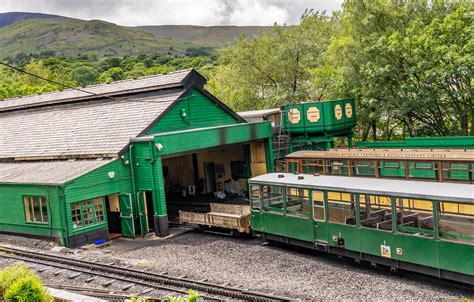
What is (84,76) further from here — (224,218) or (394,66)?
(224,218)

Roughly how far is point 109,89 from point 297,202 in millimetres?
15738

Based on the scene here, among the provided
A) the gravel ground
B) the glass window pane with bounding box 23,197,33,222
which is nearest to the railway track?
the gravel ground

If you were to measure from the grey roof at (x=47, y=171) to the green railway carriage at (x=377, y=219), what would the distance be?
8.09 m

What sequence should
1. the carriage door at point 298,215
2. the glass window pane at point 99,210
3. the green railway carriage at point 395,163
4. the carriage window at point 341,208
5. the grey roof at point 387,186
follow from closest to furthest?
the grey roof at point 387,186, the carriage window at point 341,208, the carriage door at point 298,215, the green railway carriage at point 395,163, the glass window pane at point 99,210

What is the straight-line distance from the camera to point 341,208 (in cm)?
1484

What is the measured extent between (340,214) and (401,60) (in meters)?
16.7

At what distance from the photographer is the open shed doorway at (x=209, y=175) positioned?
28234mm

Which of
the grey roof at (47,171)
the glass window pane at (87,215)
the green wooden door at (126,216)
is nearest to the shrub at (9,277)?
the grey roof at (47,171)

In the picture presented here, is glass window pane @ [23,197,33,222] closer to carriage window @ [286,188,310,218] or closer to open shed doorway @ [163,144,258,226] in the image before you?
open shed doorway @ [163,144,258,226]

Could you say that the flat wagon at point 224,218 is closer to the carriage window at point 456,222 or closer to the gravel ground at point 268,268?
the gravel ground at point 268,268

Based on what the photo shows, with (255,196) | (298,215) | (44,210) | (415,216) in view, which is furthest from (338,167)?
(44,210)

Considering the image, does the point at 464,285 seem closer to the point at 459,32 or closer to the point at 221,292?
the point at 221,292

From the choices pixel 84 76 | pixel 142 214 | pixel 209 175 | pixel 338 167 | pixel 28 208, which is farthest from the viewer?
pixel 84 76

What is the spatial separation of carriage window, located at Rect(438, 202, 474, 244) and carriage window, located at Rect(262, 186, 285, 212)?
19.6 feet
